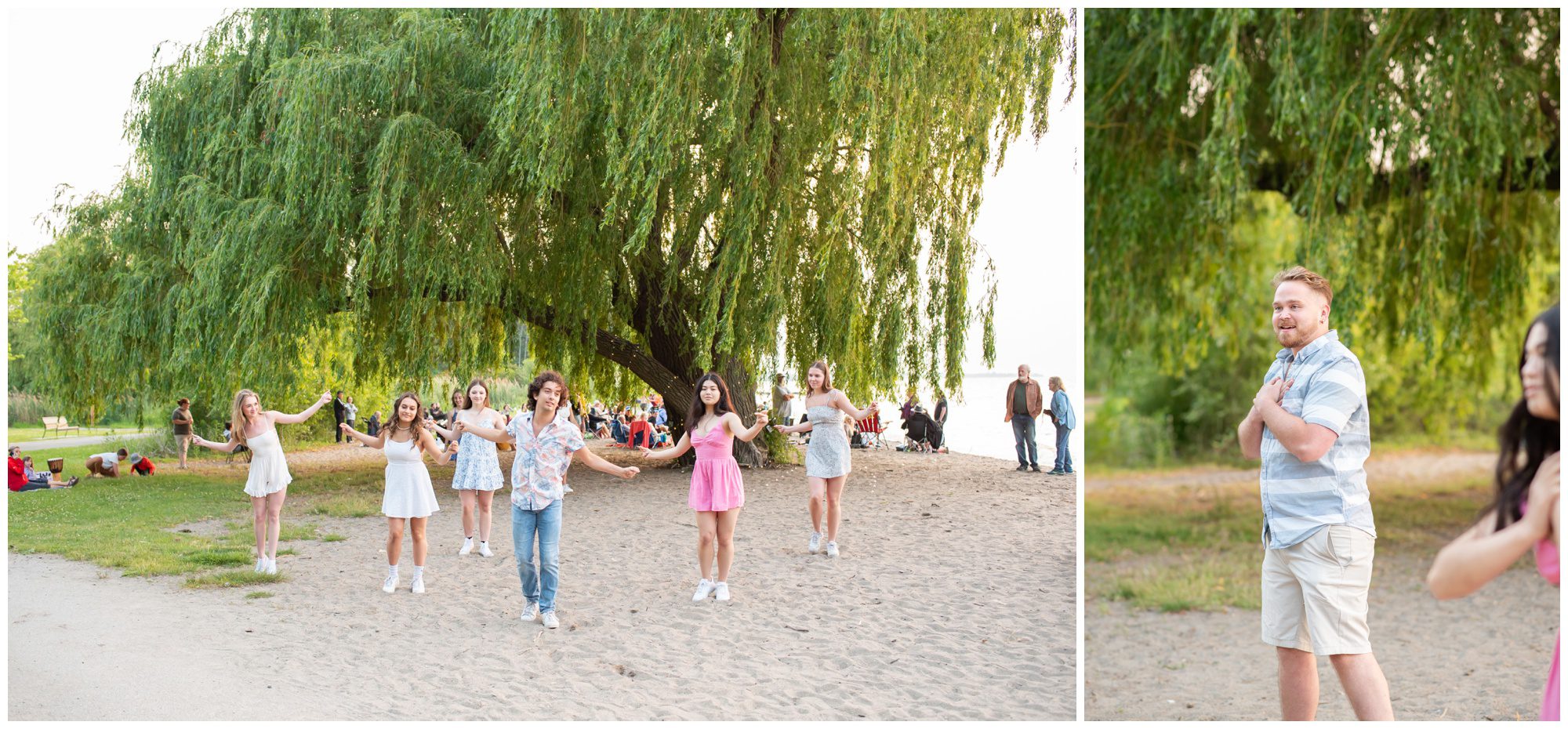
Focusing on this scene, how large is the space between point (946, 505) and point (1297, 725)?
7.29 m

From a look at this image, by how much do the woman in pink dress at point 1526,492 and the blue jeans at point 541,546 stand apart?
3998 mm

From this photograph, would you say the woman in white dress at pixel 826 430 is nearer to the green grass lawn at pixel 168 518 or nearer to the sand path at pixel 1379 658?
the sand path at pixel 1379 658

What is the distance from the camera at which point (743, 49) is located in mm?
8289

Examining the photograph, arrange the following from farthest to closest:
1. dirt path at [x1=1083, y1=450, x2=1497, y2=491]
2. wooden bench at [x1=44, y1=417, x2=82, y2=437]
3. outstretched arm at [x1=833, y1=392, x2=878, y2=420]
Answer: dirt path at [x1=1083, y1=450, x2=1497, y2=491] < wooden bench at [x1=44, y1=417, x2=82, y2=437] < outstretched arm at [x1=833, y1=392, x2=878, y2=420]

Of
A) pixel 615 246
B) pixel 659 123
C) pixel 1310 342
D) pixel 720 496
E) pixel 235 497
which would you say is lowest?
pixel 235 497

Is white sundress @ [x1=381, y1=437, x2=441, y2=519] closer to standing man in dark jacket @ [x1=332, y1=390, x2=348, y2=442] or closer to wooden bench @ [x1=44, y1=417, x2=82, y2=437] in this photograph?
wooden bench @ [x1=44, y1=417, x2=82, y2=437]

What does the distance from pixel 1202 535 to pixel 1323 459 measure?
7.70 m

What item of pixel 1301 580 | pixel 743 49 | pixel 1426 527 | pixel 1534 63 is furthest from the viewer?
pixel 1426 527

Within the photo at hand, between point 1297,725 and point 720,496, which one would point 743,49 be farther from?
point 1297,725

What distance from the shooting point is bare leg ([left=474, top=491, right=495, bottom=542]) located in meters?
7.26

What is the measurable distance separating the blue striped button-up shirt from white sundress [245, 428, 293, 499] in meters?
5.33

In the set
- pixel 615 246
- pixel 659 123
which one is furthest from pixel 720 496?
pixel 615 246

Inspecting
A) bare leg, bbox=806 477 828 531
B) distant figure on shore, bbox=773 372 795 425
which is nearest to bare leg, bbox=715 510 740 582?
bare leg, bbox=806 477 828 531

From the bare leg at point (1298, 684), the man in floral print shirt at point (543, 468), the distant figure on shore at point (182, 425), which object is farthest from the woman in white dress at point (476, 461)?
the distant figure on shore at point (182, 425)
